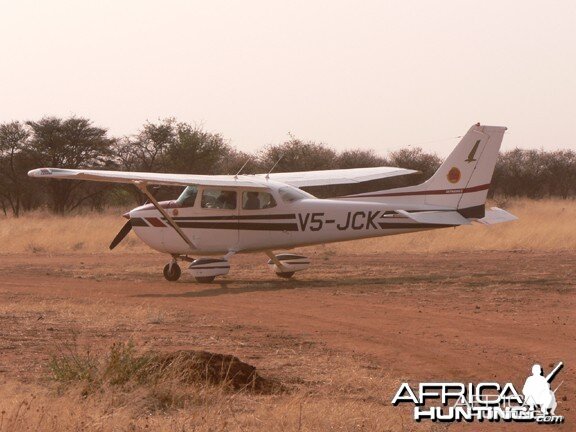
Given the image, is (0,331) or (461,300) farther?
(461,300)

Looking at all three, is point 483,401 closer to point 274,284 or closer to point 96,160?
point 274,284

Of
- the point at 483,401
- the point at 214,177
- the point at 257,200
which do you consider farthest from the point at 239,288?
the point at 483,401

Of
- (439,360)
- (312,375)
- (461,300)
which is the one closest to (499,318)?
(461,300)

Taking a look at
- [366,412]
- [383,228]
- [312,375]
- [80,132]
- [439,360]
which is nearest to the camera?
[366,412]

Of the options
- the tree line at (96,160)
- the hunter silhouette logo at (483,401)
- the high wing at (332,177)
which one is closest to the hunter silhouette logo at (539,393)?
the hunter silhouette logo at (483,401)

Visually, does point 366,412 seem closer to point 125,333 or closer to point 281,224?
point 125,333

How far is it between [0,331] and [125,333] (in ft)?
4.85

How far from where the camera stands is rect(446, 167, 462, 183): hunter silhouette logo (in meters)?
20.4

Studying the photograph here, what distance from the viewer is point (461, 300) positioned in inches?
679

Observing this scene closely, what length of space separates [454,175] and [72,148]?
34755 millimetres

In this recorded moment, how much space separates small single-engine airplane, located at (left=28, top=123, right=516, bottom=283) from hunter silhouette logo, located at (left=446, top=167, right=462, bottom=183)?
17 millimetres

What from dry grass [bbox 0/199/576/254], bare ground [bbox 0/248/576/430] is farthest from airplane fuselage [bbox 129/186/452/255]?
dry grass [bbox 0/199/576/254]

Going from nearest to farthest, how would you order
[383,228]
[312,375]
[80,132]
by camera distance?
1. [312,375]
2. [383,228]
3. [80,132]

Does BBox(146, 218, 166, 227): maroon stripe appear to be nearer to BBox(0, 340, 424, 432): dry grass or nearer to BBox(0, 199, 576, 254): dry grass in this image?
BBox(0, 199, 576, 254): dry grass
